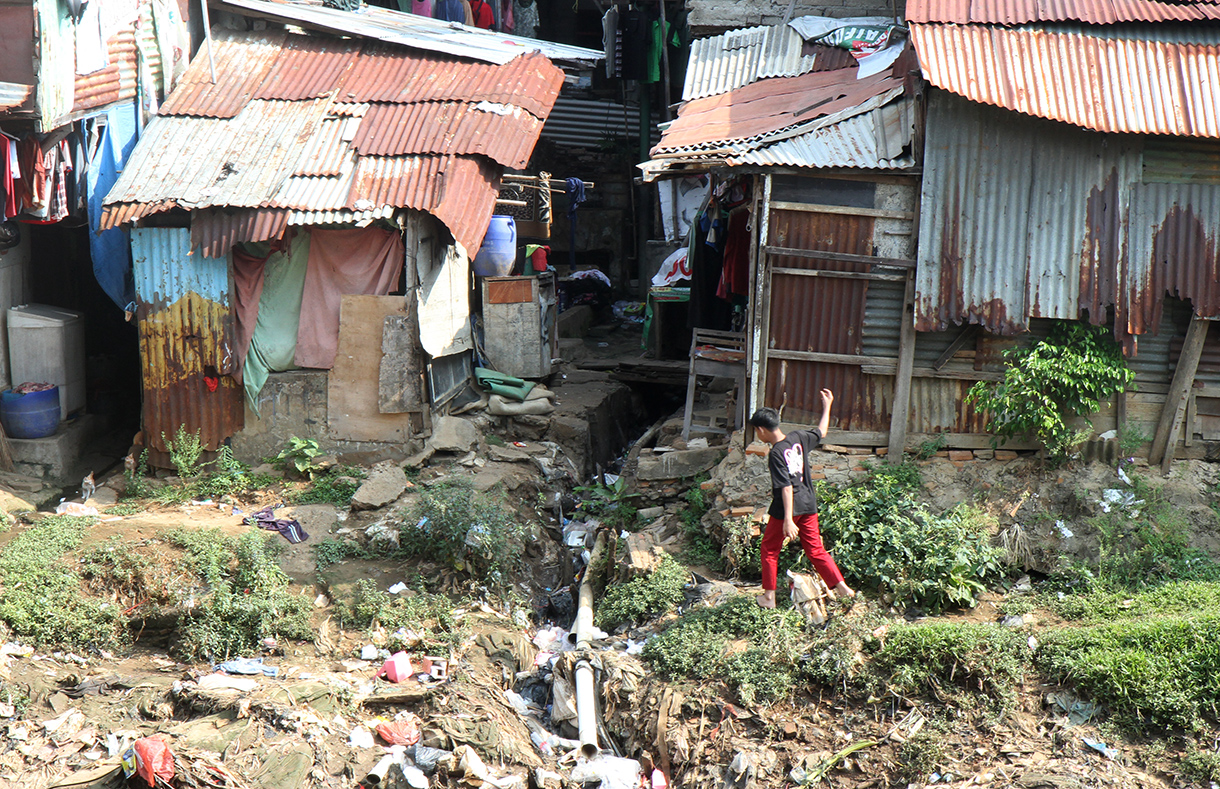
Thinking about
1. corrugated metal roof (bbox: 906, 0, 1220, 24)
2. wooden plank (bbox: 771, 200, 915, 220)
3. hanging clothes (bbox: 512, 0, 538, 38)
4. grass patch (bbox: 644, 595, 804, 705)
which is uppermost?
hanging clothes (bbox: 512, 0, 538, 38)

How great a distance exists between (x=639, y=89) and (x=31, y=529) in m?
12.9

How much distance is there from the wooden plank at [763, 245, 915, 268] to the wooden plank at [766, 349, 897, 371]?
84 centimetres

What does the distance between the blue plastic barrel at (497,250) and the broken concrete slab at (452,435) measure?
2.17 meters

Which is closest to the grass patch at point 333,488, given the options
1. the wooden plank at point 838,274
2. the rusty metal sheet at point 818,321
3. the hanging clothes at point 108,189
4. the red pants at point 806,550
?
the hanging clothes at point 108,189

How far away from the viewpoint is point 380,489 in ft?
31.2

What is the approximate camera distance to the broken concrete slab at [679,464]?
31.1 ft

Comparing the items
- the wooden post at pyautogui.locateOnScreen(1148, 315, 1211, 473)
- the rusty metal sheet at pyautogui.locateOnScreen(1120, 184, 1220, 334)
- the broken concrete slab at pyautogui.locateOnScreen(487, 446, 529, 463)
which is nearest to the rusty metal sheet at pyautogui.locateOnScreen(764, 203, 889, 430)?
the rusty metal sheet at pyautogui.locateOnScreen(1120, 184, 1220, 334)

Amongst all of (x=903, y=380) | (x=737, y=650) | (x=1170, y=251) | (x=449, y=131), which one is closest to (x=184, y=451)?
(x=449, y=131)

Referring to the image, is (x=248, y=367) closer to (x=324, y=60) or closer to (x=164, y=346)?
(x=164, y=346)

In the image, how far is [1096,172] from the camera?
814 cm

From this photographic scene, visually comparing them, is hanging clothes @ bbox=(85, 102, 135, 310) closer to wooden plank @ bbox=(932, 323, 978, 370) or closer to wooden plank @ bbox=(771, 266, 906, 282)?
wooden plank @ bbox=(771, 266, 906, 282)

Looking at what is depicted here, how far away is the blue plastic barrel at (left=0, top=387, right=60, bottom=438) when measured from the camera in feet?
32.9

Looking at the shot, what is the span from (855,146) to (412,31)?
22.1 feet

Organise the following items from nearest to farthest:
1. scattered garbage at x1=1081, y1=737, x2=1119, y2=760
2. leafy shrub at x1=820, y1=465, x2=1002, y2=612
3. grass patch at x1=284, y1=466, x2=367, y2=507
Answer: scattered garbage at x1=1081, y1=737, x2=1119, y2=760 → leafy shrub at x1=820, y1=465, x2=1002, y2=612 → grass patch at x1=284, y1=466, x2=367, y2=507
